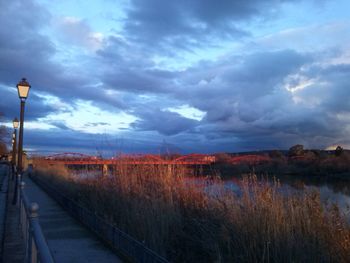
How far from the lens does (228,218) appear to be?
7.40 m

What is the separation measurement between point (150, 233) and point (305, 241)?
12.7 feet

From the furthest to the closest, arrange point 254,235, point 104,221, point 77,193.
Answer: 1. point 77,193
2. point 104,221
3. point 254,235

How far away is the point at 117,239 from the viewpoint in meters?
9.76

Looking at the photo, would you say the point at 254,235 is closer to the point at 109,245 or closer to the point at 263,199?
the point at 263,199

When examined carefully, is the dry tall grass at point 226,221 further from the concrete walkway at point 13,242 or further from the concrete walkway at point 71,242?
the concrete walkway at point 13,242

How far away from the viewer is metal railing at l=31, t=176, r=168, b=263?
295 inches

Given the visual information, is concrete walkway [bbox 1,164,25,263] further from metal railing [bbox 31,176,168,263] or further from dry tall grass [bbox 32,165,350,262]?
dry tall grass [bbox 32,165,350,262]

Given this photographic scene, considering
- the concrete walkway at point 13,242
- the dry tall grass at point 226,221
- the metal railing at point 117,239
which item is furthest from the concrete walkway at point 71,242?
the dry tall grass at point 226,221

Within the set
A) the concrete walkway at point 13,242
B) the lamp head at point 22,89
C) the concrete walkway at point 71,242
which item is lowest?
the concrete walkway at point 71,242

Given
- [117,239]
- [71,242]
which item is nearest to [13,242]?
[71,242]

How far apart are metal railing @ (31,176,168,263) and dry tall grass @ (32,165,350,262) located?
403 millimetres

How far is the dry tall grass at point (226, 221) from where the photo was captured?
6.01 meters

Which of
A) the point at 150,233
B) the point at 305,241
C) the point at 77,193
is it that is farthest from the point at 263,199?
the point at 77,193

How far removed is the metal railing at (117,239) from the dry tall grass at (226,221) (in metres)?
0.40
